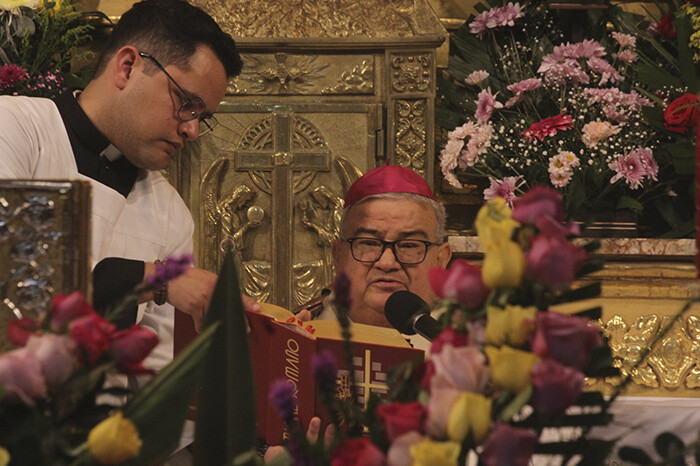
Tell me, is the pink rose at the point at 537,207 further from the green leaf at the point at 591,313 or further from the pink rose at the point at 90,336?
the pink rose at the point at 90,336

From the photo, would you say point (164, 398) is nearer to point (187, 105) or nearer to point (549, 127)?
point (187, 105)

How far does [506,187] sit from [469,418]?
3027 mm

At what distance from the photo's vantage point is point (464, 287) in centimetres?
79

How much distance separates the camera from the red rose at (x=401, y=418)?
2.43 feet

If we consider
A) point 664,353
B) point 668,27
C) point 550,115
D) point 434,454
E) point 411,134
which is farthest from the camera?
point 411,134

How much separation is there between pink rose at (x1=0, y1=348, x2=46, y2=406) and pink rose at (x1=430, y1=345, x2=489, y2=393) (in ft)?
1.02

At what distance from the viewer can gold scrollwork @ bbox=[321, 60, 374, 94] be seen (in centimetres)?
423

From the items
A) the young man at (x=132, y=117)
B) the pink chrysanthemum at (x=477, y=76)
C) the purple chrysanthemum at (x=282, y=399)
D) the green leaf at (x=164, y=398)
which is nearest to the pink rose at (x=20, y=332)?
the green leaf at (x=164, y=398)

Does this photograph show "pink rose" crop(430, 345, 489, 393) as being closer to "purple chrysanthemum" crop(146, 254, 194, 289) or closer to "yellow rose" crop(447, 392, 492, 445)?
"yellow rose" crop(447, 392, 492, 445)

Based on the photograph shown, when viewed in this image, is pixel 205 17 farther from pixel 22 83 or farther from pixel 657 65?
pixel 657 65

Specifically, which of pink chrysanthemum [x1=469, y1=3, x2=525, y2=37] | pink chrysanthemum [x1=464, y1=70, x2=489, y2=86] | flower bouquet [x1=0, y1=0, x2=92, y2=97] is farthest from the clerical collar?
pink chrysanthemum [x1=469, y1=3, x2=525, y2=37]

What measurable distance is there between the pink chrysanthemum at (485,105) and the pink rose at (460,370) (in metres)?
3.20

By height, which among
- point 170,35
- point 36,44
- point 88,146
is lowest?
point 88,146

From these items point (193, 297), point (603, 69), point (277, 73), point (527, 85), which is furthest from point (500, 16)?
point (193, 297)
